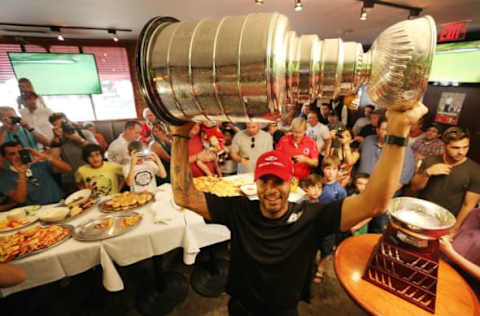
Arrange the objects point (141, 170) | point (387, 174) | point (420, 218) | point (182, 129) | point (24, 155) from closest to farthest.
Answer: point (387, 174) → point (182, 129) → point (420, 218) → point (24, 155) → point (141, 170)

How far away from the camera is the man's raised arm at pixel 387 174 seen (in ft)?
2.45

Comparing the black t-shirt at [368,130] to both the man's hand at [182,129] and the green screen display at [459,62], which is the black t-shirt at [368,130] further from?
the man's hand at [182,129]

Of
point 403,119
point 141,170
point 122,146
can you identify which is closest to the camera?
point 403,119

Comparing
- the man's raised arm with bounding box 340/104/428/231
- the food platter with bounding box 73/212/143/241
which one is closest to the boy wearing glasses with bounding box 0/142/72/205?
the food platter with bounding box 73/212/143/241

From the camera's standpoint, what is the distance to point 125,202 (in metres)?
2.38

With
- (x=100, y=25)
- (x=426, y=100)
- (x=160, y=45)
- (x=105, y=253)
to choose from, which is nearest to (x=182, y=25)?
(x=160, y=45)

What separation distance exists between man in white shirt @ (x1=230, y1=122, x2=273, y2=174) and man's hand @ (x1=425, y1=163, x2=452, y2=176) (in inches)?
79.9

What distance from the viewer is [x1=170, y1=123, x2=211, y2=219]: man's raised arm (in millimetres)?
1111

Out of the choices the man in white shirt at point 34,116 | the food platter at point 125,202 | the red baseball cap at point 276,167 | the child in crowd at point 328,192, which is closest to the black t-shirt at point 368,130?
the child in crowd at point 328,192

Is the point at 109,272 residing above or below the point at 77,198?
below

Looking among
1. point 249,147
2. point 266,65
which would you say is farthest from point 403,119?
Result: point 249,147

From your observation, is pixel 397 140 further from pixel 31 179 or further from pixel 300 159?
pixel 31 179

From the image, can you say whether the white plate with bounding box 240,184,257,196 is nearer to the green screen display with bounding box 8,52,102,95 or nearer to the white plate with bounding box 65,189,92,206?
the white plate with bounding box 65,189,92,206

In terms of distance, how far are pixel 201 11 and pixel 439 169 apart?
4381mm
